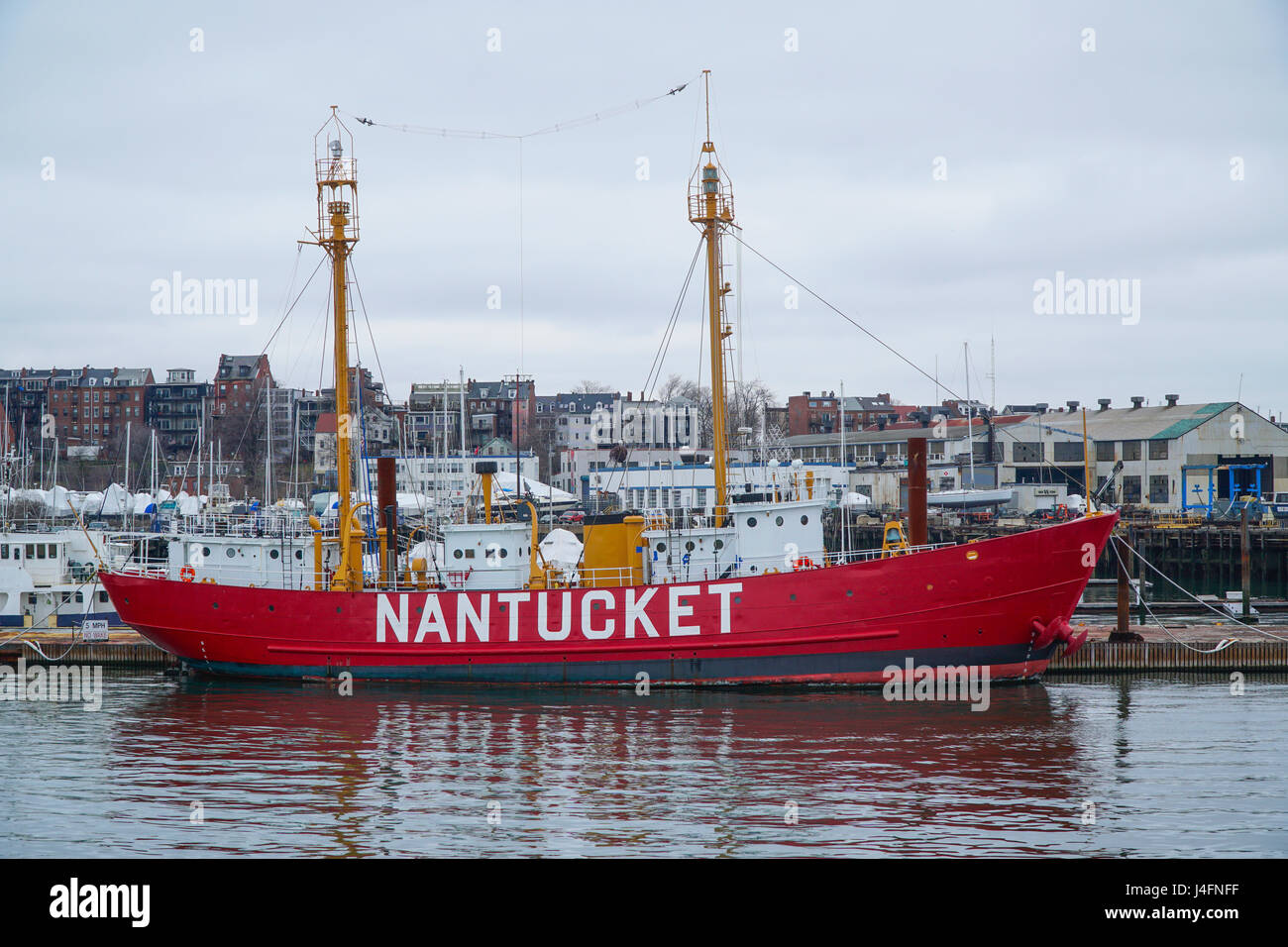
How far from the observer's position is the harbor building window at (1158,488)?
66.4 m

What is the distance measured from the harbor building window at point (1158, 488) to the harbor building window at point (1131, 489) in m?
0.76

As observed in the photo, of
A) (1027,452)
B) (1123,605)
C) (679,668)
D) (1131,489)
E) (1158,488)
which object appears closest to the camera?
(679,668)

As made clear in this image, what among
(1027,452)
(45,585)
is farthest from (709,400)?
(45,585)

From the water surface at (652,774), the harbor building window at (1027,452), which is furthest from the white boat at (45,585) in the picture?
the harbor building window at (1027,452)

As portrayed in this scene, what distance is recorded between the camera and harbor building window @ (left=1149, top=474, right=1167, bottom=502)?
66.4 m

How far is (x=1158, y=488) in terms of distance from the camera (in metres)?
66.7

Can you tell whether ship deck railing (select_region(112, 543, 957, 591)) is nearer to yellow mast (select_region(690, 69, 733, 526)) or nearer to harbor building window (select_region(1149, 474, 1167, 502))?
yellow mast (select_region(690, 69, 733, 526))

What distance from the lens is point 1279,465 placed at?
67.2 metres

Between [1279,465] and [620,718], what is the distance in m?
58.7

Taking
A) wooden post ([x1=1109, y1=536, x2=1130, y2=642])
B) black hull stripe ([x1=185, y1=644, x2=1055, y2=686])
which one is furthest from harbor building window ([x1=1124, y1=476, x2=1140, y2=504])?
black hull stripe ([x1=185, y1=644, x2=1055, y2=686])

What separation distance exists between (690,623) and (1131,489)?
170ft

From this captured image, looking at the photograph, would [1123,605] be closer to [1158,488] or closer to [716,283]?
[716,283]
